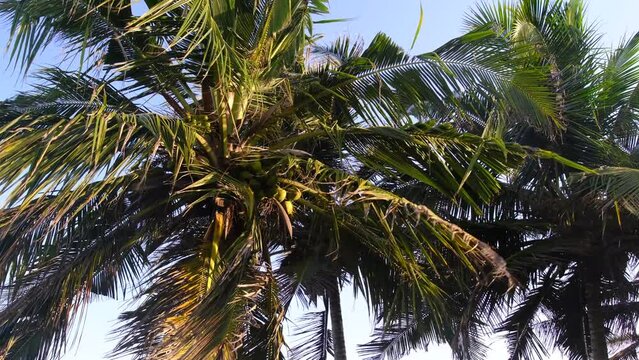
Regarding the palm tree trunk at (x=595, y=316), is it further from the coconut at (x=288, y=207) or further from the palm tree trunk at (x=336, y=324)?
the coconut at (x=288, y=207)

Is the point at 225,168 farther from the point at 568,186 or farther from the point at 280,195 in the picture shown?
the point at 568,186

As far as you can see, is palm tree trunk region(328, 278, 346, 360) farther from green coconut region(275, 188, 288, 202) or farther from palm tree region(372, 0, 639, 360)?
green coconut region(275, 188, 288, 202)

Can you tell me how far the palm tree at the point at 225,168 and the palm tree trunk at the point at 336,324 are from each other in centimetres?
151

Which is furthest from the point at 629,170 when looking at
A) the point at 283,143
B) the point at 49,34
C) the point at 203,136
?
the point at 49,34

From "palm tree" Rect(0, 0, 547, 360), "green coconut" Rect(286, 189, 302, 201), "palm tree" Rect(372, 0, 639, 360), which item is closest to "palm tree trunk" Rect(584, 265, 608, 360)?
"palm tree" Rect(372, 0, 639, 360)

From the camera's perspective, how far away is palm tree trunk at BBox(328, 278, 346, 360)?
391 inches

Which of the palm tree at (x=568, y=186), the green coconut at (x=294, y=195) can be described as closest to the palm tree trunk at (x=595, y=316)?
the palm tree at (x=568, y=186)

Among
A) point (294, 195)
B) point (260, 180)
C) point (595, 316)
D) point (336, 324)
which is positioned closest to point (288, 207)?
point (294, 195)

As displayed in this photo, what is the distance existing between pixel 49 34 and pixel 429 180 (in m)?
3.70

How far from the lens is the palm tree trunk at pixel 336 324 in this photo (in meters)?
9.92

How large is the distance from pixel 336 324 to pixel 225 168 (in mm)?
3467

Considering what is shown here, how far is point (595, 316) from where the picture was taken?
35.9 feet

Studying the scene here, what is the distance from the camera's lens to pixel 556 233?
10.9 metres

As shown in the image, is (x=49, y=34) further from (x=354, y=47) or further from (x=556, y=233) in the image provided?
(x=556, y=233)
